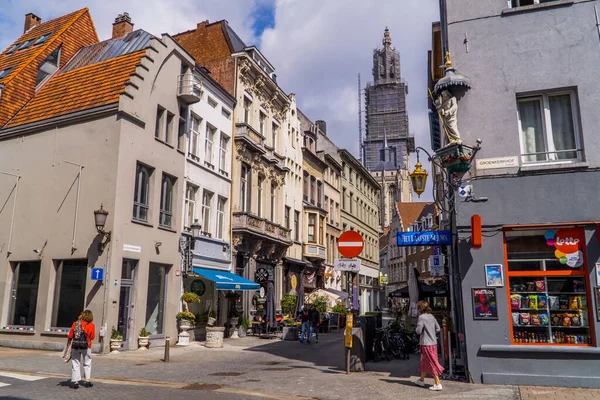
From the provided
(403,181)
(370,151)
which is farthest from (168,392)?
(370,151)

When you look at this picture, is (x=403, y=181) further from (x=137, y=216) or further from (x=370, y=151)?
(x=137, y=216)

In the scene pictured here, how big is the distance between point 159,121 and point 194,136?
281cm

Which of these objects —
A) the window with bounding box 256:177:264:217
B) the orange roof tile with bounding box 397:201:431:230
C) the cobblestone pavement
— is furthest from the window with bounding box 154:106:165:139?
the orange roof tile with bounding box 397:201:431:230

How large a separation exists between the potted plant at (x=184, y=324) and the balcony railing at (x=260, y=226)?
606cm

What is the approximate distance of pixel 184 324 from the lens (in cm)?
2086

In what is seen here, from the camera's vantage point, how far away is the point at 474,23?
39.8 feet

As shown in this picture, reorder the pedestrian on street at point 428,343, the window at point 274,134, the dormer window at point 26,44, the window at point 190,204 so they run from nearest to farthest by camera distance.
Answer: the pedestrian on street at point 428,343, the window at point 190,204, the dormer window at point 26,44, the window at point 274,134

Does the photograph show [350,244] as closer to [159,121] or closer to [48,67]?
[159,121]

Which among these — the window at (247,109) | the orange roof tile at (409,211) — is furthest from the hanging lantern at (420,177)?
the orange roof tile at (409,211)

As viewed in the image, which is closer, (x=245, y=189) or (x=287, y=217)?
(x=245, y=189)

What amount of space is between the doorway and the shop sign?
12.6 m

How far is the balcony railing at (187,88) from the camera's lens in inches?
856

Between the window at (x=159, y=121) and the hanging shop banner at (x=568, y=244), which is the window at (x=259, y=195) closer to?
the window at (x=159, y=121)

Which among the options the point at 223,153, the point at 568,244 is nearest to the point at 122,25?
the point at 223,153
